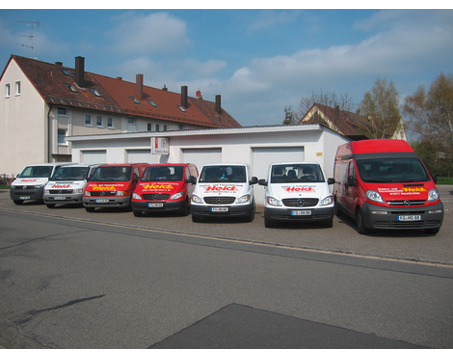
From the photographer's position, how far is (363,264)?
7426mm

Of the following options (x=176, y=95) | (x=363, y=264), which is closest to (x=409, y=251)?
(x=363, y=264)

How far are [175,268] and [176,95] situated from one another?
48.3m

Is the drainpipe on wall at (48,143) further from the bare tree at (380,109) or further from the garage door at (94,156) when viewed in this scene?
the bare tree at (380,109)

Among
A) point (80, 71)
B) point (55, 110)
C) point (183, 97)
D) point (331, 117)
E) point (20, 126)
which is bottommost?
point (20, 126)

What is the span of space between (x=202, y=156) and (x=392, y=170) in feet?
34.4

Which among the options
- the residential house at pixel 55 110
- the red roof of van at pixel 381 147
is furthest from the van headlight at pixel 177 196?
the residential house at pixel 55 110

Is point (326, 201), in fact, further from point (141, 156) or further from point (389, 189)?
point (141, 156)

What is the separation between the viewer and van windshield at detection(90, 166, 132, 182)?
636 inches

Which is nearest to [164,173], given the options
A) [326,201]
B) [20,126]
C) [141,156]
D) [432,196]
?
[326,201]

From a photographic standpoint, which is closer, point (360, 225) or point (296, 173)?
point (360, 225)

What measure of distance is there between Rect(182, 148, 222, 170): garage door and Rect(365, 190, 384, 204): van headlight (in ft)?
31.8

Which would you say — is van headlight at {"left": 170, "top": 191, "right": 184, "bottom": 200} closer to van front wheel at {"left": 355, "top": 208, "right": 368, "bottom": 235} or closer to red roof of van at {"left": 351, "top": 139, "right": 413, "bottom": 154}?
red roof of van at {"left": 351, "top": 139, "right": 413, "bottom": 154}

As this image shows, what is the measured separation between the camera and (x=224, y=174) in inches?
547

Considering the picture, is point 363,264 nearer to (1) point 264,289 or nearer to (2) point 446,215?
(1) point 264,289
